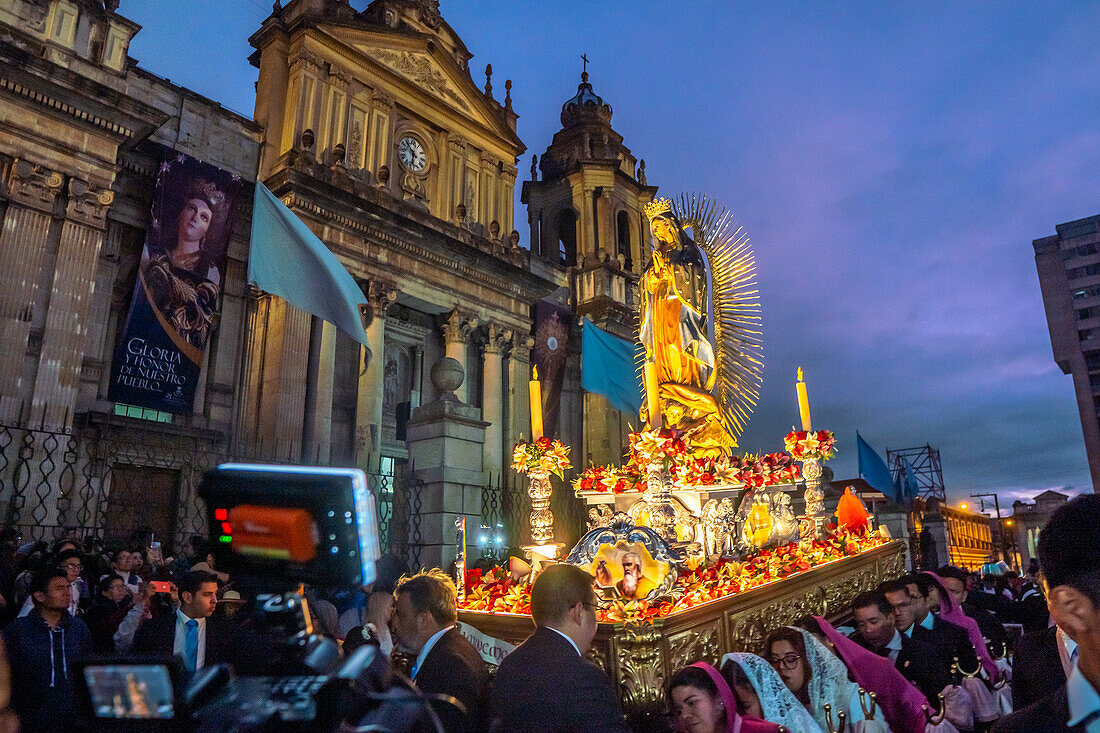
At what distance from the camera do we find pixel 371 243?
21.4 meters

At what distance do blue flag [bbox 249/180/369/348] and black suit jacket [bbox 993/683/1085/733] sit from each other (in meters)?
9.50

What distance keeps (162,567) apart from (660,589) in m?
8.19

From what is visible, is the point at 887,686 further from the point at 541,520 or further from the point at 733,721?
the point at 541,520

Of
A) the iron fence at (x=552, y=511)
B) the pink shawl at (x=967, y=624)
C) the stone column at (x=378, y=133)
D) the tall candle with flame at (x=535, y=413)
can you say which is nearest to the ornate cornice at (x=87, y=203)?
the stone column at (x=378, y=133)

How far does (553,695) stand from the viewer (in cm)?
301

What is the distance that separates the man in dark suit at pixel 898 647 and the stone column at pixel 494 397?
18.1 metres

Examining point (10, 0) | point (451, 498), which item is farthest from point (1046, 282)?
point (10, 0)

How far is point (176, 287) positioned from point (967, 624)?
16931mm

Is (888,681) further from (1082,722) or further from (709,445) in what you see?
(709,445)

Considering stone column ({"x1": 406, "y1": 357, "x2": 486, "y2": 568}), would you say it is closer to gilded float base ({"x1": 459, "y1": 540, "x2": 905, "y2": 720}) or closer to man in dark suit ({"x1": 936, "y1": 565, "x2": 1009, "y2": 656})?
gilded float base ({"x1": 459, "y1": 540, "x2": 905, "y2": 720})

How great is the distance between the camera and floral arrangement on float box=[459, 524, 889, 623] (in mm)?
6688

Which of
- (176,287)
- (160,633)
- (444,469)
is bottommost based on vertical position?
(160,633)

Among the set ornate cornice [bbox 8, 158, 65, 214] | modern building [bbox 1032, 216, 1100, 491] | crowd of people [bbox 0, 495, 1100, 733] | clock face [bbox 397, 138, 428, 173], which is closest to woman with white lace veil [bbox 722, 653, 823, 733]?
crowd of people [bbox 0, 495, 1100, 733]

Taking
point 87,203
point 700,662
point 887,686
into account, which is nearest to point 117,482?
point 87,203
